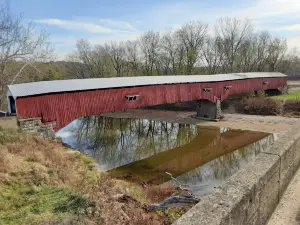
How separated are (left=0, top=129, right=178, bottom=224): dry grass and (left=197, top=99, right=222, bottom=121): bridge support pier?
51.2 feet

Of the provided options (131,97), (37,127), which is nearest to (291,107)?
(131,97)

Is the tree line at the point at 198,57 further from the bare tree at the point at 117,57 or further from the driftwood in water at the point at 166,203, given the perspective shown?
the driftwood in water at the point at 166,203

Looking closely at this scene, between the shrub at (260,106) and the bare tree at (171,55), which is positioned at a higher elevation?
the bare tree at (171,55)

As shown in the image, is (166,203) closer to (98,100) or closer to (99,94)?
(98,100)

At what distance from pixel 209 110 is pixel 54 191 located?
1979cm

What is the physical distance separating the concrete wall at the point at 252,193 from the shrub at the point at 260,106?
74.7ft

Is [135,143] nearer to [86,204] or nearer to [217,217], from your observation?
[86,204]

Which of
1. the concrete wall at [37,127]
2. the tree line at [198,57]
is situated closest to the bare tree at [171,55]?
the tree line at [198,57]

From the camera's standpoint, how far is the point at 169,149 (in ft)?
54.8

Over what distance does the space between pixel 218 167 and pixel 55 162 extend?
A: 8277 millimetres

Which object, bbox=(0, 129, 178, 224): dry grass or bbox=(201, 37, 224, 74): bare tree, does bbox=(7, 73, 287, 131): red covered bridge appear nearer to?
bbox=(0, 129, 178, 224): dry grass

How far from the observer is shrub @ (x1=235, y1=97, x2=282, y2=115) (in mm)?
25631

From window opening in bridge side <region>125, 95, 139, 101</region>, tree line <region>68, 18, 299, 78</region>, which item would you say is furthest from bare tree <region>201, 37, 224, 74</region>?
window opening in bridge side <region>125, 95, 139, 101</region>

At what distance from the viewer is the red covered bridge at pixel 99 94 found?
1180cm
